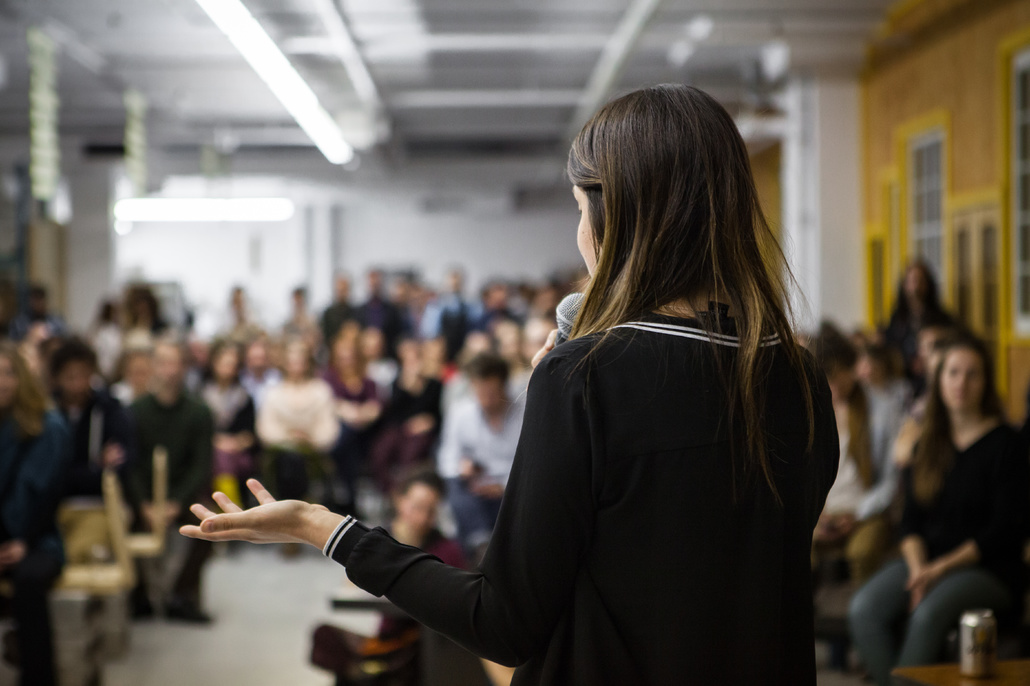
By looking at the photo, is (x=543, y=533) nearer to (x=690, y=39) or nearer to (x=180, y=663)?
(x=180, y=663)

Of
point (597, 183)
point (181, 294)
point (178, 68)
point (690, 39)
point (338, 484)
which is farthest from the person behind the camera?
point (181, 294)

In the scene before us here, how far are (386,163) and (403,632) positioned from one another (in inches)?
546

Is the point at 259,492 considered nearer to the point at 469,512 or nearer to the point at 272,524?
the point at 272,524

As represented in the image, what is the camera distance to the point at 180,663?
4.73 m

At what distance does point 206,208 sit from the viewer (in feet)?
59.0

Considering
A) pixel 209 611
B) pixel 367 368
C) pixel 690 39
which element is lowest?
pixel 209 611

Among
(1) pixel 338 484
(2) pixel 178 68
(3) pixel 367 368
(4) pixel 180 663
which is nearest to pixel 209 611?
(4) pixel 180 663

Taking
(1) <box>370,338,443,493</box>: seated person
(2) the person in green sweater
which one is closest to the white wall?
(1) <box>370,338,443,493</box>: seated person

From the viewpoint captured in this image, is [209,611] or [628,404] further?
[209,611]

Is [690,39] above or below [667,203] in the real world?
above

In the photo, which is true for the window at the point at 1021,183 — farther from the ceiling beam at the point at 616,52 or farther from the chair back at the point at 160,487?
the chair back at the point at 160,487

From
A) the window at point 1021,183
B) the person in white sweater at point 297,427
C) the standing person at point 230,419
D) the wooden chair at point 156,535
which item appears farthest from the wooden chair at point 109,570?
the window at point 1021,183

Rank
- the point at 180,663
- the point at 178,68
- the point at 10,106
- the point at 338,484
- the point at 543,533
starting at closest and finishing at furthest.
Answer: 1. the point at 543,533
2. the point at 180,663
3. the point at 338,484
4. the point at 178,68
5. the point at 10,106

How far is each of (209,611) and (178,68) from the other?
7.06 meters
